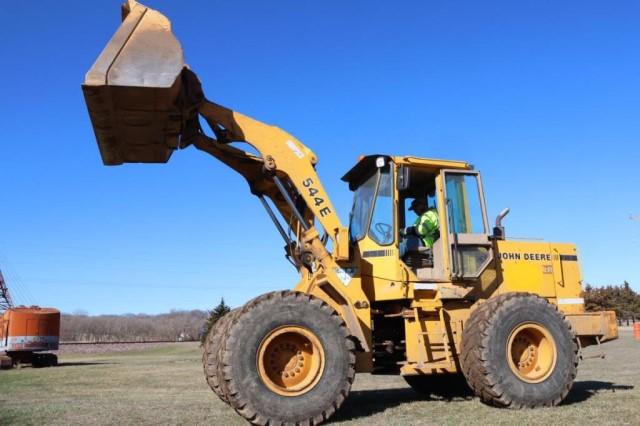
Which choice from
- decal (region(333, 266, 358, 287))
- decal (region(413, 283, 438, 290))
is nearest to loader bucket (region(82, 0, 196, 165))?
decal (region(333, 266, 358, 287))

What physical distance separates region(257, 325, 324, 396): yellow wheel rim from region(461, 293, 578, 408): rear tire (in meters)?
2.21

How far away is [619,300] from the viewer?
6144 centimetres

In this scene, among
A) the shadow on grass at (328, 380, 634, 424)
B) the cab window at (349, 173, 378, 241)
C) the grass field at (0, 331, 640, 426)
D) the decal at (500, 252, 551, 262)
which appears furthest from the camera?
the decal at (500, 252, 551, 262)

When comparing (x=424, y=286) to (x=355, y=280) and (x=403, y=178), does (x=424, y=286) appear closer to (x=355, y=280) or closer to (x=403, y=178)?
(x=355, y=280)

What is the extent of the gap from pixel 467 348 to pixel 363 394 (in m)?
2.90

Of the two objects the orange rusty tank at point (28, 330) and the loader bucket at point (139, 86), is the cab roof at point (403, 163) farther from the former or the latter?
the orange rusty tank at point (28, 330)

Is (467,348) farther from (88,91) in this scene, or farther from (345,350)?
(88,91)

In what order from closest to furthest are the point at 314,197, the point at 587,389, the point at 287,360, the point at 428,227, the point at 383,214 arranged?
the point at 287,360 → the point at 314,197 → the point at 383,214 → the point at 428,227 → the point at 587,389

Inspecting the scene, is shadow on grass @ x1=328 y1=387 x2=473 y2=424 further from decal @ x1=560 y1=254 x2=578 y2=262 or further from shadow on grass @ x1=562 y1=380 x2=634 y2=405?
decal @ x1=560 y1=254 x2=578 y2=262

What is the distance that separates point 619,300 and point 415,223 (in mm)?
60584

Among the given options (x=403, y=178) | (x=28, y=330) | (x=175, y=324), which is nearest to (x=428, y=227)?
(x=403, y=178)

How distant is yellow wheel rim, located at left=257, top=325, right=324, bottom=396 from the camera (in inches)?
276

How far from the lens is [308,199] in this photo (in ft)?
27.3

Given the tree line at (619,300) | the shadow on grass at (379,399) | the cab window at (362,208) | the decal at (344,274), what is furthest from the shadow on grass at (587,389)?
the tree line at (619,300)
